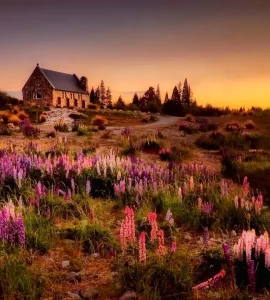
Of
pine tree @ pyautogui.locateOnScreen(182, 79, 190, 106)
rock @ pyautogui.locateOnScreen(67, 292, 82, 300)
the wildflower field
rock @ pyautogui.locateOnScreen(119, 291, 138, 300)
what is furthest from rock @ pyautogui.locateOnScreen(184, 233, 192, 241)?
pine tree @ pyautogui.locateOnScreen(182, 79, 190, 106)

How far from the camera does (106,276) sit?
434 cm

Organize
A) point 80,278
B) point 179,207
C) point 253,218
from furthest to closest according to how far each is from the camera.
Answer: point 179,207 < point 253,218 < point 80,278

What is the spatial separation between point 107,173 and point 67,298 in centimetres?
439

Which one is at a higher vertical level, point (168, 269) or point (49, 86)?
point (49, 86)

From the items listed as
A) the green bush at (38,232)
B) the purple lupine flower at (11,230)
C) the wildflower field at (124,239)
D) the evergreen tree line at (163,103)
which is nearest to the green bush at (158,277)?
the wildflower field at (124,239)

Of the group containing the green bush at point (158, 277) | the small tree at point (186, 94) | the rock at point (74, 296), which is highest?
the small tree at point (186, 94)

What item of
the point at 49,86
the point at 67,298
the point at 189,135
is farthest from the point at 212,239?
the point at 49,86

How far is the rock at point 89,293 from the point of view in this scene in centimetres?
386

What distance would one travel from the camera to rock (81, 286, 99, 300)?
386 centimetres

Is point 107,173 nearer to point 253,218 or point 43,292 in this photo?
point 253,218

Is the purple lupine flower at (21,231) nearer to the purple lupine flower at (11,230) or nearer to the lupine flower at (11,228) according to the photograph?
the lupine flower at (11,228)

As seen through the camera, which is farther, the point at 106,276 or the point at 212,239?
the point at 212,239

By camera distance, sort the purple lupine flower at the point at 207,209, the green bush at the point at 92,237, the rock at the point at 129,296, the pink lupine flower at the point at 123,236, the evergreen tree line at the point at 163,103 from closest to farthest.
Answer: the rock at the point at 129,296 → the pink lupine flower at the point at 123,236 → the green bush at the point at 92,237 → the purple lupine flower at the point at 207,209 → the evergreen tree line at the point at 163,103

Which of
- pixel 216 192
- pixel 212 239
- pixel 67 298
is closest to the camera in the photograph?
pixel 67 298
